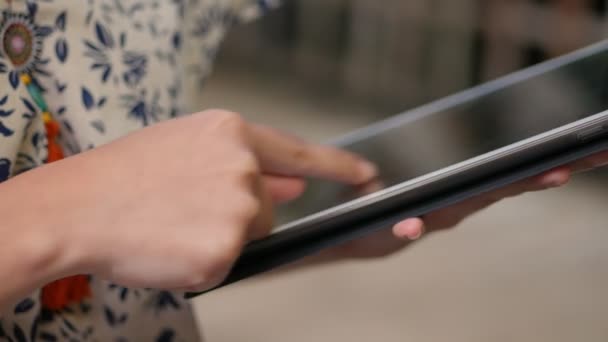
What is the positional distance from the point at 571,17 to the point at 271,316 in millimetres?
793

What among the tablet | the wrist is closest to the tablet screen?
the tablet

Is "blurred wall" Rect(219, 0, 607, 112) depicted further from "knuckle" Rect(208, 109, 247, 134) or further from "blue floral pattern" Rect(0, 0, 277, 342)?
"knuckle" Rect(208, 109, 247, 134)

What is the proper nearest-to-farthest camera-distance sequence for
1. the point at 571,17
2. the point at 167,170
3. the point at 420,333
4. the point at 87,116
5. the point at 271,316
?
1. the point at 167,170
2. the point at 87,116
3. the point at 420,333
4. the point at 271,316
5. the point at 571,17

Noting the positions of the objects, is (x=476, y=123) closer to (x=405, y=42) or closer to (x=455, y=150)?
(x=455, y=150)

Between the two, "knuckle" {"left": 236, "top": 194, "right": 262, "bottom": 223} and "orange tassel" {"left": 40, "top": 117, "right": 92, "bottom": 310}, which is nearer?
"knuckle" {"left": 236, "top": 194, "right": 262, "bottom": 223}

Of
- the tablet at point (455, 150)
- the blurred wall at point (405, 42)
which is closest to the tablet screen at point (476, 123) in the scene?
the tablet at point (455, 150)

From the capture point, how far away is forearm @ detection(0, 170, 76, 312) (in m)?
0.32

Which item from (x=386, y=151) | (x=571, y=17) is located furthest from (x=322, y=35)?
(x=386, y=151)

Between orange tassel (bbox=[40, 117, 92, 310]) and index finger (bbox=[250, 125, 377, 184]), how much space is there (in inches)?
Result: 5.2

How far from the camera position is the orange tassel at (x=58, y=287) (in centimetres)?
44

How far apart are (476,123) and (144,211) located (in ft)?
0.76

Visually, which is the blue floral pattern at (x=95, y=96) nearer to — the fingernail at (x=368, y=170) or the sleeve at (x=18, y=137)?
the sleeve at (x=18, y=137)

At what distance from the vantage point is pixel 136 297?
489 mm

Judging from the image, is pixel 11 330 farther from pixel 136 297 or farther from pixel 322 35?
pixel 322 35
